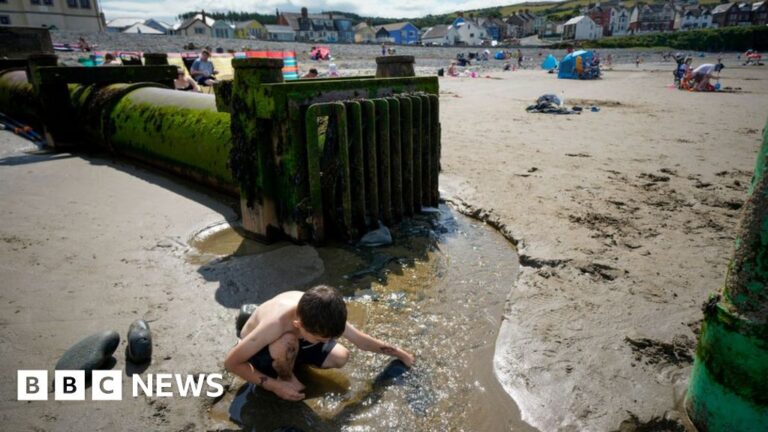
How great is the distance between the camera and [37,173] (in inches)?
276

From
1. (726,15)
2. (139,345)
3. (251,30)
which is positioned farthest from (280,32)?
(139,345)

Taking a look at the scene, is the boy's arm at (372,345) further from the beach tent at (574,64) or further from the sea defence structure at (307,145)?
the beach tent at (574,64)

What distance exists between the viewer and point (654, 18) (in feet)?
396

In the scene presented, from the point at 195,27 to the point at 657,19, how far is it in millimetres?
115514

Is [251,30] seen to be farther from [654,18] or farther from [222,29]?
[654,18]

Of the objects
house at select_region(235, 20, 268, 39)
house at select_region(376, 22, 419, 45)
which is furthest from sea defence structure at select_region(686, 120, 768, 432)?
house at select_region(376, 22, 419, 45)

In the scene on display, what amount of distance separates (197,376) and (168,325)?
65 cm

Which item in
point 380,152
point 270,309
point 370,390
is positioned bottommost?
point 370,390

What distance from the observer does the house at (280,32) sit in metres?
100

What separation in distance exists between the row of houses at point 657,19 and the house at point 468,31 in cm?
2133

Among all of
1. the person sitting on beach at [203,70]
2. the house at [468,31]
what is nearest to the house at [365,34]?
the house at [468,31]

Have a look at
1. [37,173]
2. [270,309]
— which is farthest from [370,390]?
[37,173]

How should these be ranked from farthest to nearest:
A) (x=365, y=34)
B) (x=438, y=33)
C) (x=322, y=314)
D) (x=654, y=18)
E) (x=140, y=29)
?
1. (x=654, y=18)
2. (x=365, y=34)
3. (x=438, y=33)
4. (x=140, y=29)
5. (x=322, y=314)

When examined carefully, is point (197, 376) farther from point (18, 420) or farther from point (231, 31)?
point (231, 31)
